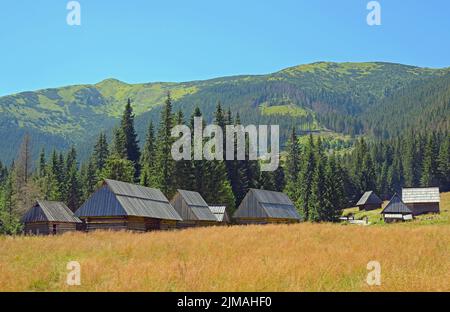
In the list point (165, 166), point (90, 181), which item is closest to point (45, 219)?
point (165, 166)

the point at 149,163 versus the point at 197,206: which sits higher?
the point at 149,163

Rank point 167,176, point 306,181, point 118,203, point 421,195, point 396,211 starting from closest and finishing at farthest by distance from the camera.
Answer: point 118,203
point 167,176
point 396,211
point 306,181
point 421,195

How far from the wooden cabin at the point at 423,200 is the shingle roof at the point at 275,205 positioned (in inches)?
1450

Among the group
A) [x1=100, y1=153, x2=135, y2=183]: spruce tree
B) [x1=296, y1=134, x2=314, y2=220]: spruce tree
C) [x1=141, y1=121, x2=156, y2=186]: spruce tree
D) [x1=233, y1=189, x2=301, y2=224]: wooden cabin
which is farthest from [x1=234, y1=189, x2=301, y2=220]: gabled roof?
[x1=296, y1=134, x2=314, y2=220]: spruce tree

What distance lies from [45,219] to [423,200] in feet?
208

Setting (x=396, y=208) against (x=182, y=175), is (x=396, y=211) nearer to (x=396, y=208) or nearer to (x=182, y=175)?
(x=396, y=208)

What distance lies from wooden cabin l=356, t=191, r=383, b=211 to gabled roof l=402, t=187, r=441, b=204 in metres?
12.9

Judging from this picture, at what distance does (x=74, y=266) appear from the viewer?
16.1 metres

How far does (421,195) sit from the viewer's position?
305 feet
